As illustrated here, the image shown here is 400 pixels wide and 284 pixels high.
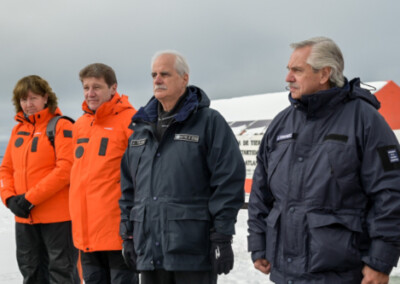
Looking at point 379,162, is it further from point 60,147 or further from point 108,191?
point 60,147

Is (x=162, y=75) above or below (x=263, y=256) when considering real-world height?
above

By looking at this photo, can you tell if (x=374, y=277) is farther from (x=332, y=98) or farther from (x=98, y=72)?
(x=98, y=72)

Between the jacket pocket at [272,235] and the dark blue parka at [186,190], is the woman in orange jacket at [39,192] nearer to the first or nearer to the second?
the dark blue parka at [186,190]

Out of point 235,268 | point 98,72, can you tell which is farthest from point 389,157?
point 235,268

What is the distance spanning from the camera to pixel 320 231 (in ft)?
6.35

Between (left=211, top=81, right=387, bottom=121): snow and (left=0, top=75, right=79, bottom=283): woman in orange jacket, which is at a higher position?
(left=211, top=81, right=387, bottom=121): snow

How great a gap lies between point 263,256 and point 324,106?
85 cm

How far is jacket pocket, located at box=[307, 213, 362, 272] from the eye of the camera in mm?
1900

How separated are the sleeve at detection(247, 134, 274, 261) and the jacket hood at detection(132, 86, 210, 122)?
481mm

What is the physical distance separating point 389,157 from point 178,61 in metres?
1.38

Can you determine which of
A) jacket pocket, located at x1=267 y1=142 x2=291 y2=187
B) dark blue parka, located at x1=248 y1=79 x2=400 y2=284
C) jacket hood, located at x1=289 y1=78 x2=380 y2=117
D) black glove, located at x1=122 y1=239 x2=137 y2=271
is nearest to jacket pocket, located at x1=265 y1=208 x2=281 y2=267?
dark blue parka, located at x1=248 y1=79 x2=400 y2=284

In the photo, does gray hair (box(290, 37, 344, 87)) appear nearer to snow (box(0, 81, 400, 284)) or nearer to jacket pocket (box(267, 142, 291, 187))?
jacket pocket (box(267, 142, 291, 187))

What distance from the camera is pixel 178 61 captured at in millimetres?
2645

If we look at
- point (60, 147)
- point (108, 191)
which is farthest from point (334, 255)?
point (60, 147)
